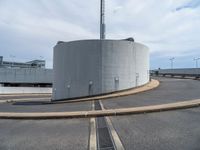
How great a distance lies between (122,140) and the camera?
5.98 meters

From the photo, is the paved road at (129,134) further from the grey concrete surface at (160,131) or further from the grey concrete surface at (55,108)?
the grey concrete surface at (55,108)

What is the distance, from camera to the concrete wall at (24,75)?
60844 mm

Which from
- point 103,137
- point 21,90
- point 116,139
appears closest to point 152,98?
point 103,137

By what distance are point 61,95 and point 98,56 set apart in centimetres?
558

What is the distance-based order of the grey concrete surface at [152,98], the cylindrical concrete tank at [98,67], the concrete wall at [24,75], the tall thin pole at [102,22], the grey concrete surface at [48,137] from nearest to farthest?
the grey concrete surface at [48,137] < the grey concrete surface at [152,98] < the cylindrical concrete tank at [98,67] < the tall thin pole at [102,22] < the concrete wall at [24,75]

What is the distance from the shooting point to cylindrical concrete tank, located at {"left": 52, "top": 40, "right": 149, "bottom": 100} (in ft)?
66.3

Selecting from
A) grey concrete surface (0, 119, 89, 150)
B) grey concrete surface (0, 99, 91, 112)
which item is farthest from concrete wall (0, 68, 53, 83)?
grey concrete surface (0, 119, 89, 150)

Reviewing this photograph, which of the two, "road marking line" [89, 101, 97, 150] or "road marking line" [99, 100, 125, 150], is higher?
"road marking line" [99, 100, 125, 150]

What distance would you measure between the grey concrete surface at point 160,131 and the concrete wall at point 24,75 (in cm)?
5618

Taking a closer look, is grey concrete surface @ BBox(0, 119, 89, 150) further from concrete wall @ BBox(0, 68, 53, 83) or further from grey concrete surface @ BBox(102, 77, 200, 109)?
concrete wall @ BBox(0, 68, 53, 83)

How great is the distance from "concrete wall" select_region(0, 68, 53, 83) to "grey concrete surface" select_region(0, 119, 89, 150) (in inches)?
2203

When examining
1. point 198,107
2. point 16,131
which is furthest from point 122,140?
point 198,107

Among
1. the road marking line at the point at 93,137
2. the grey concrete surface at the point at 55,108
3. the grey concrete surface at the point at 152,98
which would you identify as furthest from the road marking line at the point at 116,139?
the grey concrete surface at the point at 55,108

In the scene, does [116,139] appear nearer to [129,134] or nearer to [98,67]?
[129,134]
